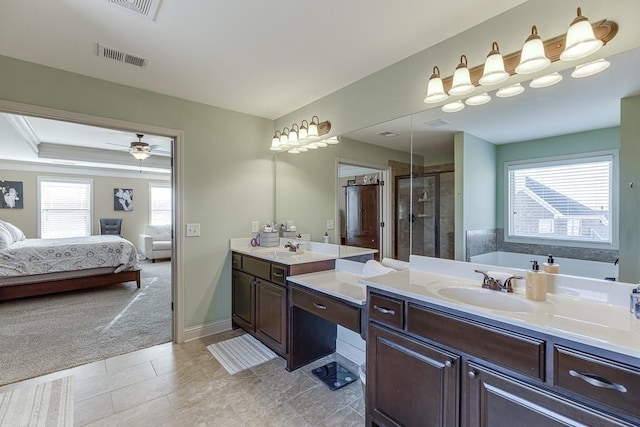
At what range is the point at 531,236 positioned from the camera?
160 centimetres

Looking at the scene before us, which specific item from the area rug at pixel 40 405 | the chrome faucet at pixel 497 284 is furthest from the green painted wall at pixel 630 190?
the area rug at pixel 40 405

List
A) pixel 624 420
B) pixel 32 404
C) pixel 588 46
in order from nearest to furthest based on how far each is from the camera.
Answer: pixel 624 420
pixel 588 46
pixel 32 404

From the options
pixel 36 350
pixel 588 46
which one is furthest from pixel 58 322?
pixel 588 46

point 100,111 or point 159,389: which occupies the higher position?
point 100,111

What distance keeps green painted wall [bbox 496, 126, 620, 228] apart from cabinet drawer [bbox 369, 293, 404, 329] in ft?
2.70

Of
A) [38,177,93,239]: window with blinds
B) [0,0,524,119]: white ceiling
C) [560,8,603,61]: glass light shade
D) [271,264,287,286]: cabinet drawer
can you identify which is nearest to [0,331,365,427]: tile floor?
[271,264,287,286]: cabinet drawer

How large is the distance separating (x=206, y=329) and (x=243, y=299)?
1.75 feet

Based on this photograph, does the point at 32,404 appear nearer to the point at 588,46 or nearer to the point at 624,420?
the point at 624,420

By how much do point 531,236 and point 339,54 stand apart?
1726 millimetres

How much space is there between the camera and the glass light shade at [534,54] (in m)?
1.38

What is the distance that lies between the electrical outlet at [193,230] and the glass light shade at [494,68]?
109 inches

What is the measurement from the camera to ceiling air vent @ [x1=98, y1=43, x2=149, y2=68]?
6.74ft

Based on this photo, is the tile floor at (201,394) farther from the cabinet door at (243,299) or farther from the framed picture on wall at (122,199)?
the framed picture on wall at (122,199)

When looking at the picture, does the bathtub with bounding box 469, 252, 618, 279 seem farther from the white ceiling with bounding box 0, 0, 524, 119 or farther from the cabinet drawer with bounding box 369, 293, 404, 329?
the white ceiling with bounding box 0, 0, 524, 119
